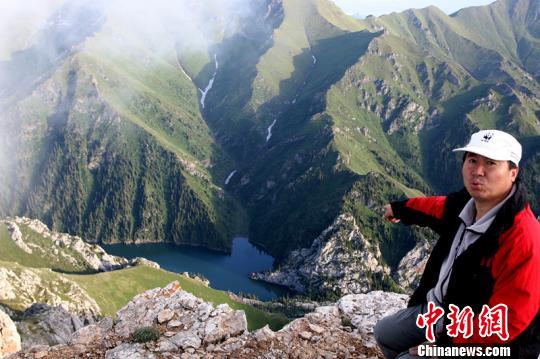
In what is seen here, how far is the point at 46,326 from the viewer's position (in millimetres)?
86562

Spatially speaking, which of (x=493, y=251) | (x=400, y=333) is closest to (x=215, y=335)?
(x=400, y=333)

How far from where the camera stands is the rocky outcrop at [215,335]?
1598 centimetres

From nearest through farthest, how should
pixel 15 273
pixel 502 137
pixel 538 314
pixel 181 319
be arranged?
1. pixel 538 314
2. pixel 502 137
3. pixel 181 319
4. pixel 15 273

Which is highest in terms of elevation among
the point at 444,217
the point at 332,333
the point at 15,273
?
the point at 15,273

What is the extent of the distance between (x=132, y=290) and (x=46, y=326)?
8805cm

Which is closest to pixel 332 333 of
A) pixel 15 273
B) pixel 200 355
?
pixel 200 355

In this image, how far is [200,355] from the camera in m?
15.9

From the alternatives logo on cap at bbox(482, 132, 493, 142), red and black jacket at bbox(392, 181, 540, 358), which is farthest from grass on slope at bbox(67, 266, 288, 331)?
logo on cap at bbox(482, 132, 493, 142)

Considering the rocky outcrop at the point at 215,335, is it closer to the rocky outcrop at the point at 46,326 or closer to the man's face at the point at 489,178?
the man's face at the point at 489,178

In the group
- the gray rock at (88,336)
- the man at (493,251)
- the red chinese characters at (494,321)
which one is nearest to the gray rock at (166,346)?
the gray rock at (88,336)

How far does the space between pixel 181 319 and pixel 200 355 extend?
303 centimetres

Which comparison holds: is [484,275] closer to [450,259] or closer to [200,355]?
[450,259]

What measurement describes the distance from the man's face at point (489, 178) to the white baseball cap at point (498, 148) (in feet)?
0.51

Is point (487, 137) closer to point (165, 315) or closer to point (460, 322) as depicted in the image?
point (460, 322)
